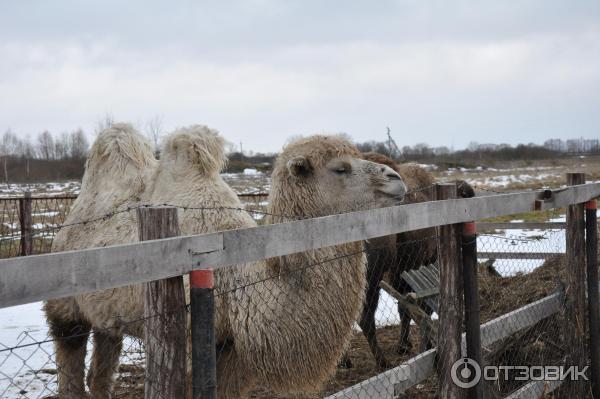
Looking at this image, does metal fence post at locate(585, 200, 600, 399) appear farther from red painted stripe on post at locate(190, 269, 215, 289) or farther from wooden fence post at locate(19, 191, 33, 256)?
wooden fence post at locate(19, 191, 33, 256)

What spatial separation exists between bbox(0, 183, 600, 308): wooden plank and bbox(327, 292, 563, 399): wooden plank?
0.80 metres

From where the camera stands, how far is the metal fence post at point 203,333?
2.06 m

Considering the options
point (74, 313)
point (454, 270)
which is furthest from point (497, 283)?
point (74, 313)

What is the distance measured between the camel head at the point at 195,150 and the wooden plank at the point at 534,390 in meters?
3.00

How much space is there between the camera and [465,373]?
3.60 m

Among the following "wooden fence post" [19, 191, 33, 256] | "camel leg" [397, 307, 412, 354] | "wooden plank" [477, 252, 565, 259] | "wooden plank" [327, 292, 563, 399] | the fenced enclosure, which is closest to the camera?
the fenced enclosure

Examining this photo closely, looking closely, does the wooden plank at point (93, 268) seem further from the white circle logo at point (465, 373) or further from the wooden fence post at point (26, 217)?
the wooden fence post at point (26, 217)

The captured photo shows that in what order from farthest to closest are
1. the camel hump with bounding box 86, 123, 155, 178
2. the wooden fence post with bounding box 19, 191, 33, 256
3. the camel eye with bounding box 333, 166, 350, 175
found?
the wooden fence post with bounding box 19, 191, 33, 256
the camel hump with bounding box 86, 123, 155, 178
the camel eye with bounding box 333, 166, 350, 175

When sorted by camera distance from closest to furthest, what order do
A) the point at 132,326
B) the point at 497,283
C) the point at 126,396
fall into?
the point at 132,326
the point at 126,396
the point at 497,283

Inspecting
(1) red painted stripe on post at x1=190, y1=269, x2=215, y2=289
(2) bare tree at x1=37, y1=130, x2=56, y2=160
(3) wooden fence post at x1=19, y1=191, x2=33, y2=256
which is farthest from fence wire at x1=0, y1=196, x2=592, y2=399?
(2) bare tree at x1=37, y1=130, x2=56, y2=160

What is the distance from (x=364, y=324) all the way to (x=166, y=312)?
496 cm

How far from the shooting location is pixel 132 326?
160 inches

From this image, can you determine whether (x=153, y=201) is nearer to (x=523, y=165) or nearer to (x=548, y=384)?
(x=548, y=384)

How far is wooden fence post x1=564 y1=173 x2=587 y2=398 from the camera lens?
504cm
